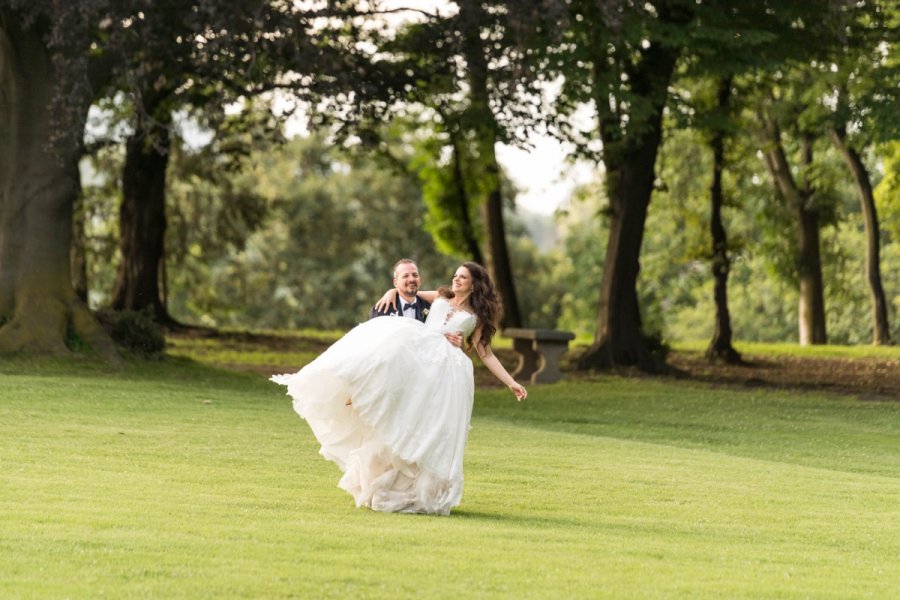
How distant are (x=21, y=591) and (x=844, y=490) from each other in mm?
8576

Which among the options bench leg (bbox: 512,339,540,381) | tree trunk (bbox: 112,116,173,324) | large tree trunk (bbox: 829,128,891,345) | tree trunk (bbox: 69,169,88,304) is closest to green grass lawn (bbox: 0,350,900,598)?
bench leg (bbox: 512,339,540,381)

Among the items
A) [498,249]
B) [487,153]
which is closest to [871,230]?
[498,249]

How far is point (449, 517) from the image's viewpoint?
1122cm

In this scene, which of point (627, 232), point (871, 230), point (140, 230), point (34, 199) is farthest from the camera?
point (871, 230)

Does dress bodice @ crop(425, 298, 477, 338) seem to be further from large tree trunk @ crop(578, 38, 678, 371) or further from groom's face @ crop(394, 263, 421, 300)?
large tree trunk @ crop(578, 38, 678, 371)

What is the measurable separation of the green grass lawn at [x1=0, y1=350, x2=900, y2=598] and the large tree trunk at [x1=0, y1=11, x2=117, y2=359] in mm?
2870

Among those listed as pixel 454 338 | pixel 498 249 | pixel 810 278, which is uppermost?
pixel 498 249

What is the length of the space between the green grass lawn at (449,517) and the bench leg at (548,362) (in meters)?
5.75

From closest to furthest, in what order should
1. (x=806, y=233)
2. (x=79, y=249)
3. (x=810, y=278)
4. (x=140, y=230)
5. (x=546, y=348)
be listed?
(x=546, y=348) → (x=140, y=230) → (x=806, y=233) → (x=810, y=278) → (x=79, y=249)

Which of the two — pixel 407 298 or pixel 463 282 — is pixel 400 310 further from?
pixel 463 282

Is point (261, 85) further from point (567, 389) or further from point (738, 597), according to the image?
point (738, 597)

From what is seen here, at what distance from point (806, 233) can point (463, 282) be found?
3446cm

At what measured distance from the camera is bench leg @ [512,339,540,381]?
29.0 m

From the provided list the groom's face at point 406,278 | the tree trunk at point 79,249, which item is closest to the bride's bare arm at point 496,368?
the groom's face at point 406,278
